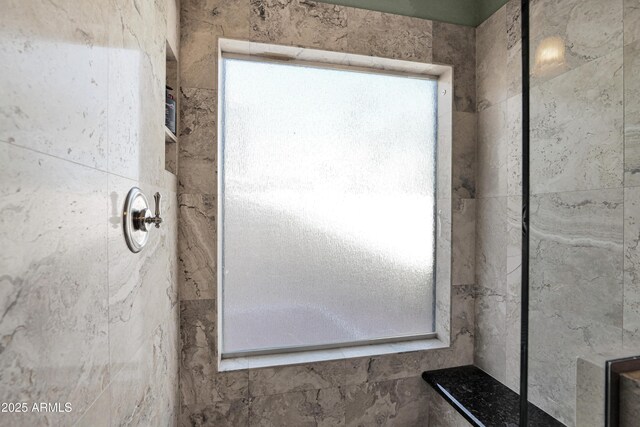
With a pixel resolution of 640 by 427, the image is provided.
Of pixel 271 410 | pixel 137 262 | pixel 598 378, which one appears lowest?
pixel 271 410

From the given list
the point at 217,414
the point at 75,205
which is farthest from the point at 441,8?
the point at 217,414

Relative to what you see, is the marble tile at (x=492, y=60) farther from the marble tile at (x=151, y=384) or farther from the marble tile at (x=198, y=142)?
the marble tile at (x=151, y=384)

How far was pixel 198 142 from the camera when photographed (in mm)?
1315

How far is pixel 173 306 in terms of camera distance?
122cm

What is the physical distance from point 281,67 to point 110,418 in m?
1.41

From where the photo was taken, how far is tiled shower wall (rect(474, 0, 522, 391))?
1.36m

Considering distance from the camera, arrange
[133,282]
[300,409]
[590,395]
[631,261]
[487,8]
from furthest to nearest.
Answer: [487,8], [300,409], [133,282], [631,261], [590,395]

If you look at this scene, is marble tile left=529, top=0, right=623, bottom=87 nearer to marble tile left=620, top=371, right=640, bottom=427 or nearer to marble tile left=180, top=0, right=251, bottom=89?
marble tile left=620, top=371, right=640, bottom=427

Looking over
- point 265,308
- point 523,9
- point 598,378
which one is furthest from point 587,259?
point 265,308

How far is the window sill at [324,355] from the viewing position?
1396 millimetres

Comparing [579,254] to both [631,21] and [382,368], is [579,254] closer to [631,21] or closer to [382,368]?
[631,21]

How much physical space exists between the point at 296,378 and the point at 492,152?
1.38 m

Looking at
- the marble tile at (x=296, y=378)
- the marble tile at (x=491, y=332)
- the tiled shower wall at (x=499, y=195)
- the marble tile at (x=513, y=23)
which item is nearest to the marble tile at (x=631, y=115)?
the tiled shower wall at (x=499, y=195)

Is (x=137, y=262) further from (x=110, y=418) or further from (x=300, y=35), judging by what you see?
(x=300, y=35)
